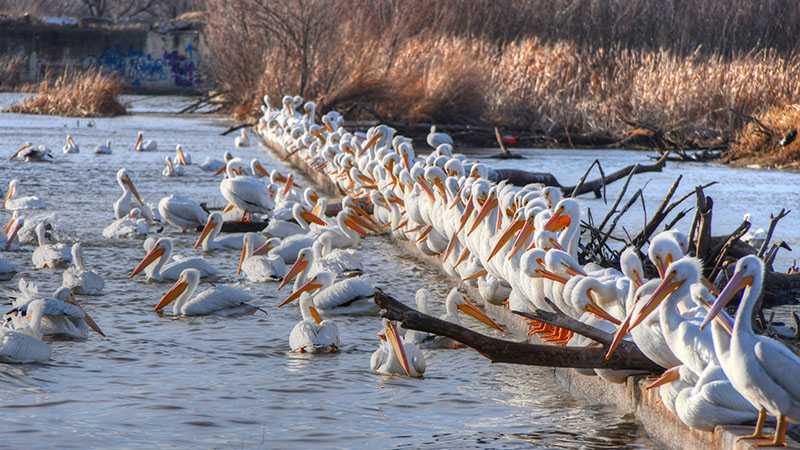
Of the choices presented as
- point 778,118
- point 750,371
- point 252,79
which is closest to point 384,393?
point 750,371

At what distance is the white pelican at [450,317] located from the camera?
7.79 metres

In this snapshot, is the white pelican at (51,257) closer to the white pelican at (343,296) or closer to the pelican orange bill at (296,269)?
the pelican orange bill at (296,269)

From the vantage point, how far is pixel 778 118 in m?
22.0

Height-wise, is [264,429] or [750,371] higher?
[750,371]

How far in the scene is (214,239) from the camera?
1178 centimetres

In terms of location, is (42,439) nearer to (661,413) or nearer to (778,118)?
(661,413)

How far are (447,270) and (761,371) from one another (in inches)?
220

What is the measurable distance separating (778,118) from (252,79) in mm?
13545

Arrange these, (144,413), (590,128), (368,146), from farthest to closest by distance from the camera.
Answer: (590,128)
(368,146)
(144,413)

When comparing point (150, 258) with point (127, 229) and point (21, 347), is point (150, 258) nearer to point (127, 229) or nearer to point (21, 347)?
point (127, 229)

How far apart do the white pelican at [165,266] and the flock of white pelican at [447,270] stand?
0.01 metres

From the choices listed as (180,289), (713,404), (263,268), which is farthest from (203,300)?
(713,404)

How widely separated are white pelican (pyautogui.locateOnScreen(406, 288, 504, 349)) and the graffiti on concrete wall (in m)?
43.1

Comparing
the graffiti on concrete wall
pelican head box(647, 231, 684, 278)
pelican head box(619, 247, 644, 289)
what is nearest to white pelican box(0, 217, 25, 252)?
pelican head box(619, 247, 644, 289)
